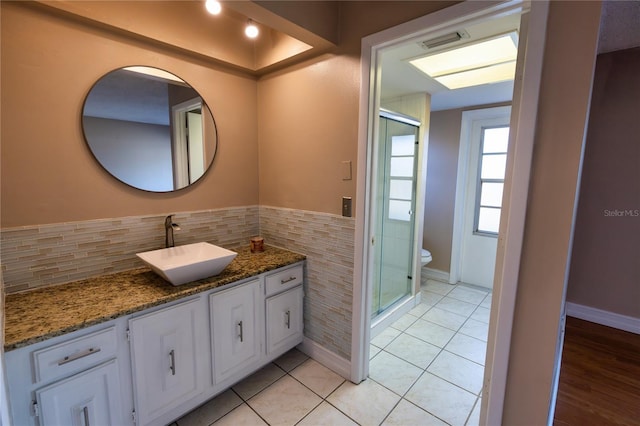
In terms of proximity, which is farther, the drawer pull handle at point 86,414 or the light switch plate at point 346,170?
the light switch plate at point 346,170

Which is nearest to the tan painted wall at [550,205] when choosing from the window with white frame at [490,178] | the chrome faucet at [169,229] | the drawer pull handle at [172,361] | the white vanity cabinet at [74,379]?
the drawer pull handle at [172,361]

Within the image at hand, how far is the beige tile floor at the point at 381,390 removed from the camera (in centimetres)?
167

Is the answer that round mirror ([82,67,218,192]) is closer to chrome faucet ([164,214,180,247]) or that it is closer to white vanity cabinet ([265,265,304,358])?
chrome faucet ([164,214,180,247])

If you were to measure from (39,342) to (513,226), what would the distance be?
1992mm

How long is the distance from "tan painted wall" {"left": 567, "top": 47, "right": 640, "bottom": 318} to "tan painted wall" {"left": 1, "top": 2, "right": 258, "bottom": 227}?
348cm

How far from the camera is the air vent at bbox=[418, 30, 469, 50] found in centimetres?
168

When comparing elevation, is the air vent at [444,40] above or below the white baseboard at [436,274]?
above

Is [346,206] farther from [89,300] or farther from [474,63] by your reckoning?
[474,63]

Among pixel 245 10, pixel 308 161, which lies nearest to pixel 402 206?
pixel 308 161

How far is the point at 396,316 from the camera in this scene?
2.76 m

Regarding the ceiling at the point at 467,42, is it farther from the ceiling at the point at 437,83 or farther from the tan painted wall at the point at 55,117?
the tan painted wall at the point at 55,117

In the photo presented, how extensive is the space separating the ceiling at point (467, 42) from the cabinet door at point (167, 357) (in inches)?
75.3

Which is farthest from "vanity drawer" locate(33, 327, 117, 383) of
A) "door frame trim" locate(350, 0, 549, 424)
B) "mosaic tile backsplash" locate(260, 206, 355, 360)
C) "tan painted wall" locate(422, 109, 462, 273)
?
"tan painted wall" locate(422, 109, 462, 273)

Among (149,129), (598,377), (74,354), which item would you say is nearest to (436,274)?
(598,377)
